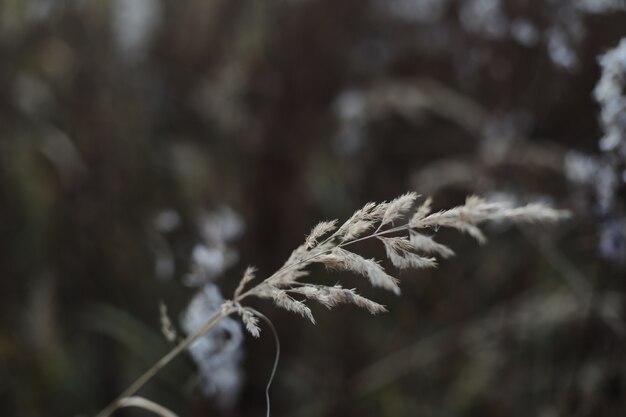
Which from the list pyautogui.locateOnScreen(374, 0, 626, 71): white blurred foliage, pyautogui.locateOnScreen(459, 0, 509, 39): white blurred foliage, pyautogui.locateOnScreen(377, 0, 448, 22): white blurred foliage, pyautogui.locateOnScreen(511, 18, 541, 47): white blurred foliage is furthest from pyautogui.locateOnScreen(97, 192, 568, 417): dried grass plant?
pyautogui.locateOnScreen(377, 0, 448, 22): white blurred foliage

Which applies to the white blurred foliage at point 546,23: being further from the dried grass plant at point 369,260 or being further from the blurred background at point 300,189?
the dried grass plant at point 369,260

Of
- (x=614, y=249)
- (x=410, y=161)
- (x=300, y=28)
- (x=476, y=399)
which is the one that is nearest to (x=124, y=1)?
(x=300, y=28)

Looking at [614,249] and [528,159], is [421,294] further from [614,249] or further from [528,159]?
[614,249]

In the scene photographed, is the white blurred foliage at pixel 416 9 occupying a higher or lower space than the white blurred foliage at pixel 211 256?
higher

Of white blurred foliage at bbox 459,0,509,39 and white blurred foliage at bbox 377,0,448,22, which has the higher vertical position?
white blurred foliage at bbox 377,0,448,22

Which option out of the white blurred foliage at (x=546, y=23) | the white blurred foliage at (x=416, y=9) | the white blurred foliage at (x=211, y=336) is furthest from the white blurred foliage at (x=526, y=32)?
the white blurred foliage at (x=416, y=9)

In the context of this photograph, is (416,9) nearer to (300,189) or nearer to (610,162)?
(300,189)

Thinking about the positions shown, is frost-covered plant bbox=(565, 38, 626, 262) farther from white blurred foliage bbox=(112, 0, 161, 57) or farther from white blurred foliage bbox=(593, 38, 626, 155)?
white blurred foliage bbox=(112, 0, 161, 57)

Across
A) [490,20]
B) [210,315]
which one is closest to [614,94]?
[210,315]
